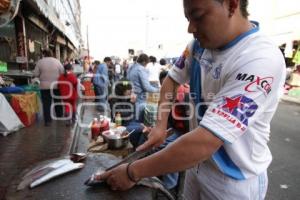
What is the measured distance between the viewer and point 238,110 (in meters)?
0.98

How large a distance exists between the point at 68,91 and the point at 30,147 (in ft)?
7.04

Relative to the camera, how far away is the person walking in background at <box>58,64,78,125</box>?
6.77m

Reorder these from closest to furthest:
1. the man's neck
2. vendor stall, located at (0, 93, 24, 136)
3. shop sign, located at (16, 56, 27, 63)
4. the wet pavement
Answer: the man's neck
the wet pavement
vendor stall, located at (0, 93, 24, 136)
shop sign, located at (16, 56, 27, 63)

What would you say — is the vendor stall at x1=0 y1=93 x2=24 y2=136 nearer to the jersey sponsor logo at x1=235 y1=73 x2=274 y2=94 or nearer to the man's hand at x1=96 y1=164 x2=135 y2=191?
the man's hand at x1=96 y1=164 x2=135 y2=191

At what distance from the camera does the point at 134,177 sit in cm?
113

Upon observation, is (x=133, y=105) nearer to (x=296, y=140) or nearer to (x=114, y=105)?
(x=114, y=105)

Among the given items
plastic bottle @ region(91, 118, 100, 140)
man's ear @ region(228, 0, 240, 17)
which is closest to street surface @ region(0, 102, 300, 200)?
plastic bottle @ region(91, 118, 100, 140)

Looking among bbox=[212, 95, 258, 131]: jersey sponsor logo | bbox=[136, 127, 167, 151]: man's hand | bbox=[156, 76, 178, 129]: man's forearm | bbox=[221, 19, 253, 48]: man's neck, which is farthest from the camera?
bbox=[156, 76, 178, 129]: man's forearm

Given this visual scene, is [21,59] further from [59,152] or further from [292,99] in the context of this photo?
[292,99]

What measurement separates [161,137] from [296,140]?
5811 millimetres

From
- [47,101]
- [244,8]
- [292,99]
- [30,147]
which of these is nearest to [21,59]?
[47,101]

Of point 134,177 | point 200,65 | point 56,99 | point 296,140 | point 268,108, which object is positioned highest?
point 200,65

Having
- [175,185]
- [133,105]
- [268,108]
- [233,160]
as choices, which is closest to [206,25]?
[268,108]

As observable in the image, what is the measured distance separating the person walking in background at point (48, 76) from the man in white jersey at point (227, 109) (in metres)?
5.77
